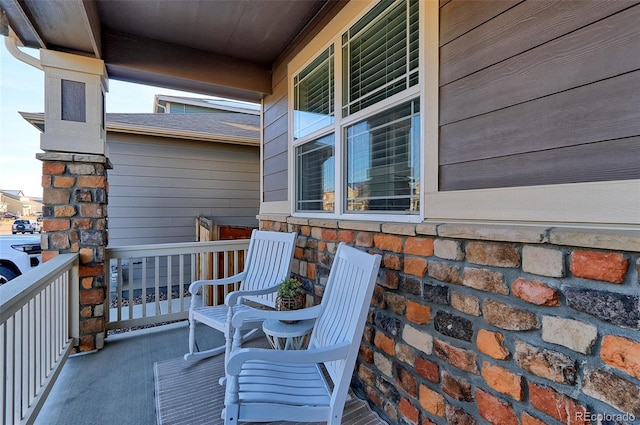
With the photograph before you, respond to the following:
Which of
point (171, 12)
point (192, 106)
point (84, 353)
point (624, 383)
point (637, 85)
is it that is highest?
point (192, 106)

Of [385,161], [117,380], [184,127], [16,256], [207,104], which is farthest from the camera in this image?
[207,104]

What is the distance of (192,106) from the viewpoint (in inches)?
315

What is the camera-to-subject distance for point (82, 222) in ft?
9.05

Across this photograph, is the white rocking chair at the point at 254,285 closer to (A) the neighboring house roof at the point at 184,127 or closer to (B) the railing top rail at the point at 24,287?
(B) the railing top rail at the point at 24,287

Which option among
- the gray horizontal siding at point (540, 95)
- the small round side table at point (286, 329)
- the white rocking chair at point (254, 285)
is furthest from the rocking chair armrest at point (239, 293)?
the gray horizontal siding at point (540, 95)

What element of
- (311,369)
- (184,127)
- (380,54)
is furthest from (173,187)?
(311,369)

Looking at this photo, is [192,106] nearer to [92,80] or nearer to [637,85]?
[92,80]

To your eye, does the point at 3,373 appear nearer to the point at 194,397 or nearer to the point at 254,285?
the point at 194,397

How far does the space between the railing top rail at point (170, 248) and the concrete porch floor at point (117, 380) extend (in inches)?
31.7

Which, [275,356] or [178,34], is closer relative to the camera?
[275,356]

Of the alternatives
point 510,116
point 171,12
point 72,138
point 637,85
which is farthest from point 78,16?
point 637,85

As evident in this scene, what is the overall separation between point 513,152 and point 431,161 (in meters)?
0.39

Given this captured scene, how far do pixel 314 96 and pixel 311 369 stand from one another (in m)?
2.19

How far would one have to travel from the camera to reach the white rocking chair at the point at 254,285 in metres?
2.40
